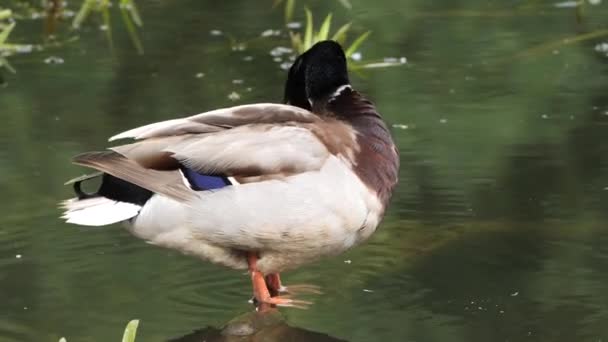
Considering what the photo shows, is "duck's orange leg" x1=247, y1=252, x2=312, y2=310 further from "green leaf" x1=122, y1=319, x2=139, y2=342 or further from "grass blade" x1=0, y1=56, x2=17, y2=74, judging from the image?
"grass blade" x1=0, y1=56, x2=17, y2=74

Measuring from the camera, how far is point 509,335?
3.77m

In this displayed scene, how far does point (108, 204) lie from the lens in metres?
3.95

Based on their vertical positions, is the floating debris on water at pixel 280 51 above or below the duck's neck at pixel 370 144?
below

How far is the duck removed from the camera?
155 inches

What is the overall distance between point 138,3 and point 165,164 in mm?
5229

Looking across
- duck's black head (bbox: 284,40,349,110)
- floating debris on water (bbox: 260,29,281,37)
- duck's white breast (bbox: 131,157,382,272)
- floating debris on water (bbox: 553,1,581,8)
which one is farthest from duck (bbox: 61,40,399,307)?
floating debris on water (bbox: 553,1,581,8)

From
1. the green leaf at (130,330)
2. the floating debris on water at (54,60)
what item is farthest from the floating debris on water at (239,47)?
the green leaf at (130,330)

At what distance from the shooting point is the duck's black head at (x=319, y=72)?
14.7ft

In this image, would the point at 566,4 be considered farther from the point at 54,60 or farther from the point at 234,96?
the point at 54,60

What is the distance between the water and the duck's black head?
0.55 m

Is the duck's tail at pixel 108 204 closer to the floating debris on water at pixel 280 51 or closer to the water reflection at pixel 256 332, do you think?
the water reflection at pixel 256 332

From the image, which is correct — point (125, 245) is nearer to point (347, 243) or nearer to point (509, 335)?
point (347, 243)

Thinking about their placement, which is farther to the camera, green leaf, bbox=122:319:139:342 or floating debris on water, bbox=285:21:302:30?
floating debris on water, bbox=285:21:302:30

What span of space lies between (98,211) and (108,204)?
69mm
